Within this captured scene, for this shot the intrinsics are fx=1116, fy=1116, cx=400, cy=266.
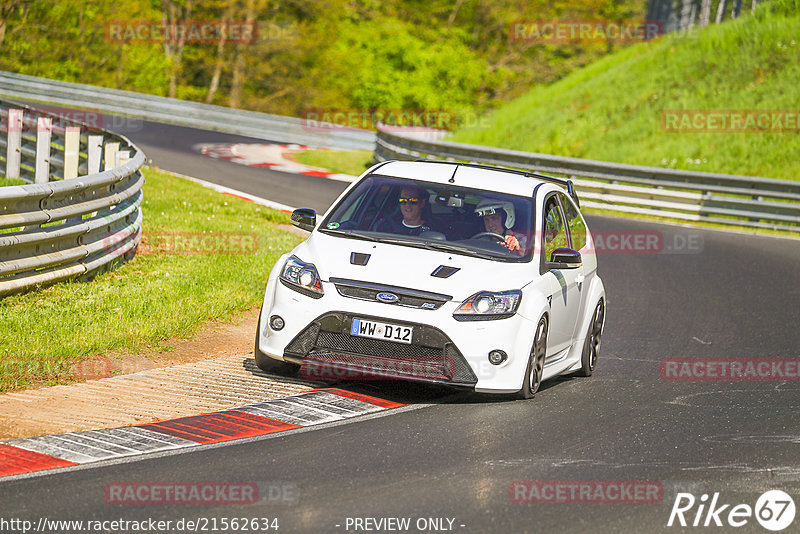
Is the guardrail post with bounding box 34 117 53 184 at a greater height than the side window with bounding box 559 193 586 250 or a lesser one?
lesser

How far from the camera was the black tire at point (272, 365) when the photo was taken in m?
8.29

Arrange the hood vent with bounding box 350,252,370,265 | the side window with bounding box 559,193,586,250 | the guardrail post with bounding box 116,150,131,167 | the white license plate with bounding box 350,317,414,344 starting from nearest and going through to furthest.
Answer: the white license plate with bounding box 350,317,414,344
the hood vent with bounding box 350,252,370,265
the side window with bounding box 559,193,586,250
the guardrail post with bounding box 116,150,131,167

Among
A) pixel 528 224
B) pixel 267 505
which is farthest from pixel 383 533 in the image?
pixel 528 224

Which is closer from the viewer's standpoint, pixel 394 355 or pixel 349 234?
pixel 394 355

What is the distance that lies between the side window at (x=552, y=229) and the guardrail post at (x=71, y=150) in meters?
9.90

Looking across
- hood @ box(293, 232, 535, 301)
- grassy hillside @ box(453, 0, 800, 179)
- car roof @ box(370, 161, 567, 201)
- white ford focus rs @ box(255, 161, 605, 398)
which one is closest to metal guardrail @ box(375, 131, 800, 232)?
grassy hillside @ box(453, 0, 800, 179)

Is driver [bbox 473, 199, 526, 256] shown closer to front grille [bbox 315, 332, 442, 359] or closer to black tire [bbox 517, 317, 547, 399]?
black tire [bbox 517, 317, 547, 399]

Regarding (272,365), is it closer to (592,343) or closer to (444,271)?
(444,271)

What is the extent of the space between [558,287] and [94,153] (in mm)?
9969

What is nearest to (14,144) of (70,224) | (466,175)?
(70,224)

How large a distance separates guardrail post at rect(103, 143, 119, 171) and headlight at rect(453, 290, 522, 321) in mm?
8983

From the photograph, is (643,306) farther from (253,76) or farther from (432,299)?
(253,76)

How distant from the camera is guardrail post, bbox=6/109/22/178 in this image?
18.7 m

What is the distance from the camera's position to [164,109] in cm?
3562
